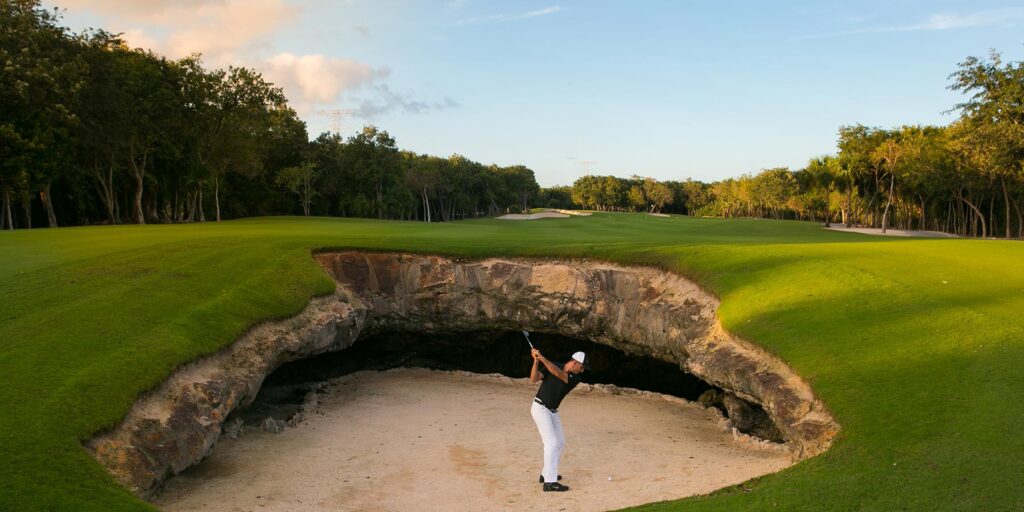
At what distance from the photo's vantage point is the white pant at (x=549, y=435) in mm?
13461

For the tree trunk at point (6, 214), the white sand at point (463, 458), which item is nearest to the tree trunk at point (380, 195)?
the tree trunk at point (6, 214)

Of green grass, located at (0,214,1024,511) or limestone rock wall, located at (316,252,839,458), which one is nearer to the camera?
green grass, located at (0,214,1024,511)

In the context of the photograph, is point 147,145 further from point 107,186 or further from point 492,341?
point 492,341

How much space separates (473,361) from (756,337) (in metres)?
15.7

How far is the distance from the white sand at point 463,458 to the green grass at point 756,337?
2.60m

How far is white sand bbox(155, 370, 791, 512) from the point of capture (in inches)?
567

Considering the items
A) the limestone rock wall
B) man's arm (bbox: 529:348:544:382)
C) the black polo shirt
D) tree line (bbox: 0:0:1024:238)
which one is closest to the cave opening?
the limestone rock wall

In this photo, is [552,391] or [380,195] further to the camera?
[380,195]

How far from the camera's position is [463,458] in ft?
57.9

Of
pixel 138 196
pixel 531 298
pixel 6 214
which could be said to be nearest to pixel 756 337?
pixel 531 298

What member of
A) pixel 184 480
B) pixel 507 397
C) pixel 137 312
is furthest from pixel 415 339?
pixel 184 480

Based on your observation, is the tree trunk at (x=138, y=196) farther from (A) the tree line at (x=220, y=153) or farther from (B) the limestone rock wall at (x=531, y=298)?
(B) the limestone rock wall at (x=531, y=298)

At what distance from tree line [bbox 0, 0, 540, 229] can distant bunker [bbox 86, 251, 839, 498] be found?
2400 centimetres

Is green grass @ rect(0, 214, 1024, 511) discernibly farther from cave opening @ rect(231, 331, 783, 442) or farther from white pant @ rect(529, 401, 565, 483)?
cave opening @ rect(231, 331, 783, 442)
